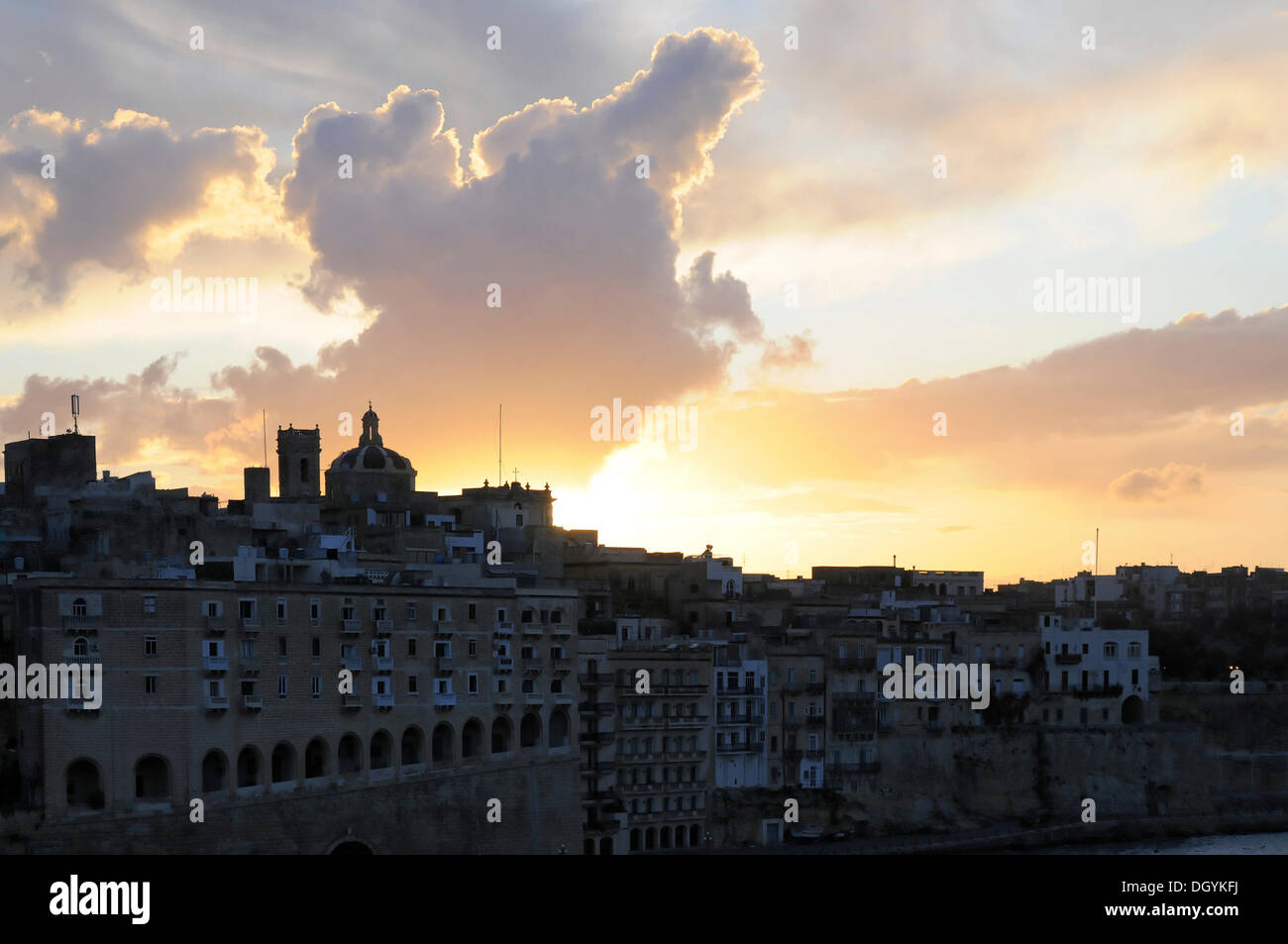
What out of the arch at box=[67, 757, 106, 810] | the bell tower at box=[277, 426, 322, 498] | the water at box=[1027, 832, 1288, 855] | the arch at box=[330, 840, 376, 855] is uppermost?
the bell tower at box=[277, 426, 322, 498]

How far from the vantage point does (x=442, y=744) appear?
66875mm

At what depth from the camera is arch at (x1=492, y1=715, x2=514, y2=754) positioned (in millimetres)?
68688

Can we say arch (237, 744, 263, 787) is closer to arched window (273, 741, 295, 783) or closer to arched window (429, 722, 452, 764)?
arched window (273, 741, 295, 783)

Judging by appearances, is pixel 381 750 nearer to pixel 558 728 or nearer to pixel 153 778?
pixel 558 728

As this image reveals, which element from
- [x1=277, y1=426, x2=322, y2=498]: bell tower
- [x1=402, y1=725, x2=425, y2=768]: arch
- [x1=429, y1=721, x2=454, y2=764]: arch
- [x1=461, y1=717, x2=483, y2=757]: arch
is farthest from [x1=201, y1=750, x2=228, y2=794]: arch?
[x1=277, y1=426, x2=322, y2=498]: bell tower

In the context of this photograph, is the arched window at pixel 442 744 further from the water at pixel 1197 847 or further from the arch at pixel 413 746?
the water at pixel 1197 847

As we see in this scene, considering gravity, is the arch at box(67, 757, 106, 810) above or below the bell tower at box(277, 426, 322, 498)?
below

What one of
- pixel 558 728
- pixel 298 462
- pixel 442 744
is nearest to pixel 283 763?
pixel 442 744

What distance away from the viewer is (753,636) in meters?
77.6

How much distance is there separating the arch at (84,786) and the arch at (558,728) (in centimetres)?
1687

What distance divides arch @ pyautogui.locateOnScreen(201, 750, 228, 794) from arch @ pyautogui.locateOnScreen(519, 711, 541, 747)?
39.3 feet

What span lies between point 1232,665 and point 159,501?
2303 inches

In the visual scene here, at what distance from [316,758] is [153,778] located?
18.6 feet
